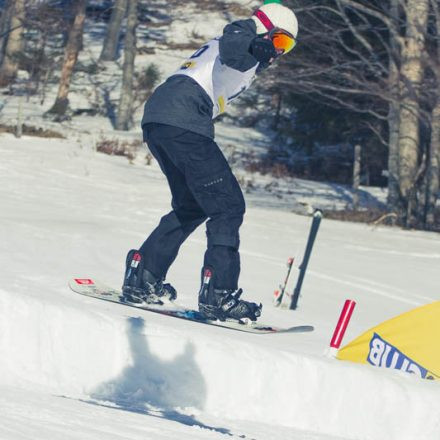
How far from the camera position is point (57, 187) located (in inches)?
549

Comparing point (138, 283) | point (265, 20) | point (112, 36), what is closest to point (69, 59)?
point (112, 36)

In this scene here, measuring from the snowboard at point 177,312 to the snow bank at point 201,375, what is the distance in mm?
331

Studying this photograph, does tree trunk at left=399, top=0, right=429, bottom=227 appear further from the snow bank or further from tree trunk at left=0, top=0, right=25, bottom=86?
tree trunk at left=0, top=0, right=25, bottom=86

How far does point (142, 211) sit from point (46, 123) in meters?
12.0

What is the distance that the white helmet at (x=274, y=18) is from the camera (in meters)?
5.83

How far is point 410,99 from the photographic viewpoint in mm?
15875

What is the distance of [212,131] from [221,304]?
1.00 m

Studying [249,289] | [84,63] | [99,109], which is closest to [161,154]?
[249,289]

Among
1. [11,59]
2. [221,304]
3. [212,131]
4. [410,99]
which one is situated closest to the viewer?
[212,131]

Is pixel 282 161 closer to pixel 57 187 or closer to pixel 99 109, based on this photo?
pixel 99 109

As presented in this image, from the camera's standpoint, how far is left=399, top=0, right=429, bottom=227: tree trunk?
1553cm

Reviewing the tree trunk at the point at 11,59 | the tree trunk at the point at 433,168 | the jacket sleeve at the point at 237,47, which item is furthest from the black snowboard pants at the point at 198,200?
the tree trunk at the point at 11,59

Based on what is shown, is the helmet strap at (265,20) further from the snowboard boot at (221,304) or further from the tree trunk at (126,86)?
the tree trunk at (126,86)

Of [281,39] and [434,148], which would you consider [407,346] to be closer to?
[281,39]
